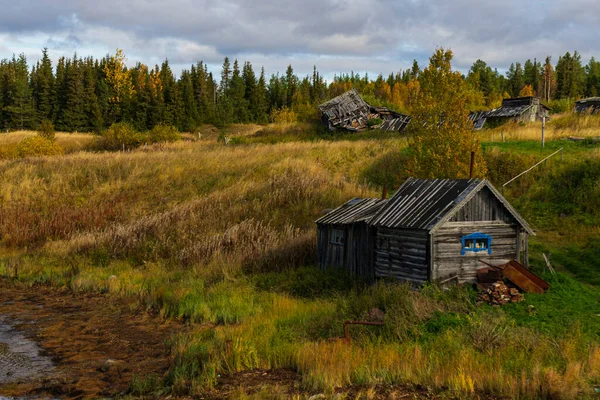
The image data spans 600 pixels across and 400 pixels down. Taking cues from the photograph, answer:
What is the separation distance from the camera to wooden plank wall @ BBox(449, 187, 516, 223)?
17.5 metres

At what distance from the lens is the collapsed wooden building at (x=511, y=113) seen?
47844 millimetres

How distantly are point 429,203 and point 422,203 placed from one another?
0.91 feet

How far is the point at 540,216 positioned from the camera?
1032 inches

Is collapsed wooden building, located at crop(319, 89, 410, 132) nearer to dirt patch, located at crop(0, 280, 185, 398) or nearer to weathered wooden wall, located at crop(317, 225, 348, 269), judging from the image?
weathered wooden wall, located at crop(317, 225, 348, 269)

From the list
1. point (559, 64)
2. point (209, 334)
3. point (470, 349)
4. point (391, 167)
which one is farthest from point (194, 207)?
point (559, 64)

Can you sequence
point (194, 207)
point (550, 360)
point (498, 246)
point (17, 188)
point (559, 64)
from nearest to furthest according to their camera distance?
point (550, 360) < point (498, 246) < point (194, 207) < point (17, 188) < point (559, 64)

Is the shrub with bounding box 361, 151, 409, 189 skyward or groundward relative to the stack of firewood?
skyward

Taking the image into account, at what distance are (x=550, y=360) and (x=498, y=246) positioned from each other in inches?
280

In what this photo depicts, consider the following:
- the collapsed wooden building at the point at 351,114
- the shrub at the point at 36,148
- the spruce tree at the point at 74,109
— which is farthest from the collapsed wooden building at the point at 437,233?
the spruce tree at the point at 74,109

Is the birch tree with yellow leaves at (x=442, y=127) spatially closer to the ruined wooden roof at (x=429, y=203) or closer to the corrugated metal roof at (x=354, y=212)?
the corrugated metal roof at (x=354, y=212)

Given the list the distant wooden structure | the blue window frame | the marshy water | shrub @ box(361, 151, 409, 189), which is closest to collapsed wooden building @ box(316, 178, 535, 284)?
the blue window frame

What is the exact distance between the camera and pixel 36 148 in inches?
1889

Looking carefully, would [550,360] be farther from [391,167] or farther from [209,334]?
[391,167]

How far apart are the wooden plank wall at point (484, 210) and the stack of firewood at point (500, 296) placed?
7.51ft
